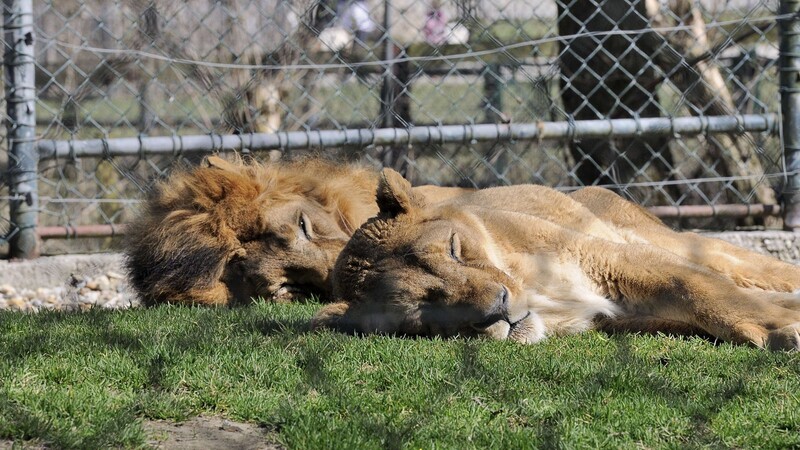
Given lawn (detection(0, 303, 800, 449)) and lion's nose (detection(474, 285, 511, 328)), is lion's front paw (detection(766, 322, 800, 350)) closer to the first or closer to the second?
lawn (detection(0, 303, 800, 449))

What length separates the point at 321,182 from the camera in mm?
6652

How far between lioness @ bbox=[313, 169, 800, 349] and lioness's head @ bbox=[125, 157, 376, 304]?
1061 millimetres

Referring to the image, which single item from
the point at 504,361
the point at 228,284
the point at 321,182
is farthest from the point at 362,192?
the point at 504,361

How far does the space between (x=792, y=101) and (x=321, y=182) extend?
3.73 meters

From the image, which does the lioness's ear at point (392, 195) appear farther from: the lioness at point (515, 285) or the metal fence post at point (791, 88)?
the metal fence post at point (791, 88)

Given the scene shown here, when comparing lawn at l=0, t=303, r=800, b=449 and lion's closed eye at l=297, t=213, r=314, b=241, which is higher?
lion's closed eye at l=297, t=213, r=314, b=241

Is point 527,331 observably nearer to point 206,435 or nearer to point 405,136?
point 206,435

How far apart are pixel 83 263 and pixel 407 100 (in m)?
3.35

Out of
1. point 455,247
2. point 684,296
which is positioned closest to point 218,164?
point 455,247

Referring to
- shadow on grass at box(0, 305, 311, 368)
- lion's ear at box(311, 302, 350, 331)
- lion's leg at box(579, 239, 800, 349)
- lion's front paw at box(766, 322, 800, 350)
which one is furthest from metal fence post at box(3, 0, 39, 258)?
lion's front paw at box(766, 322, 800, 350)

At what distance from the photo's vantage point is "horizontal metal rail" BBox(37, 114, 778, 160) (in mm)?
7395

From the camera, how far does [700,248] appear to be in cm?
613

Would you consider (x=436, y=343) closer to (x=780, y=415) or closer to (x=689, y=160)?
(x=780, y=415)

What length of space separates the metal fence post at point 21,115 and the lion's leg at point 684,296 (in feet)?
13.4
